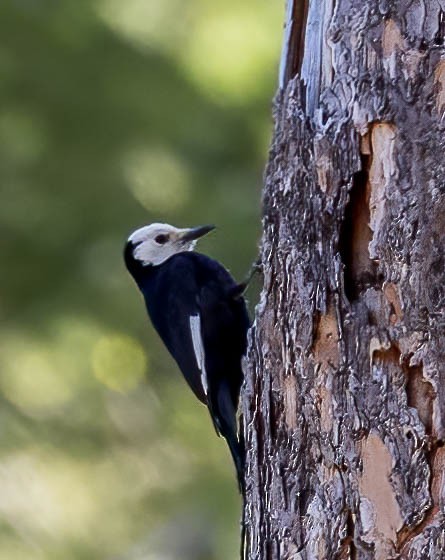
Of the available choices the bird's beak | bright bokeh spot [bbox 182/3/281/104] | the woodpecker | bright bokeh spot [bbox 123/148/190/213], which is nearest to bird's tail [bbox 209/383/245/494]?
the woodpecker

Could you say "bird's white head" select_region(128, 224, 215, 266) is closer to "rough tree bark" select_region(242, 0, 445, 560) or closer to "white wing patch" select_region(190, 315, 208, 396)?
"white wing patch" select_region(190, 315, 208, 396)

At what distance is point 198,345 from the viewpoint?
11.6 feet

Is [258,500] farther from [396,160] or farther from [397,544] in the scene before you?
[396,160]

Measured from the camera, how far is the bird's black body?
3.48 metres

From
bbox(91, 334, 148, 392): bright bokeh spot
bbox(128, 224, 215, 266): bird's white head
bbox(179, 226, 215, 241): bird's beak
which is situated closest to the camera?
bbox(179, 226, 215, 241): bird's beak

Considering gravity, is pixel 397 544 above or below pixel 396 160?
below

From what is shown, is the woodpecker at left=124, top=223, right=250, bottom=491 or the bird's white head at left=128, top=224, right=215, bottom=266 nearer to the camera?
the woodpecker at left=124, top=223, right=250, bottom=491

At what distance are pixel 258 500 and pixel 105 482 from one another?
2.08 metres

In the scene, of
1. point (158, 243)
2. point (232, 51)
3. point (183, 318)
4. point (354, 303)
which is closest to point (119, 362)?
point (158, 243)

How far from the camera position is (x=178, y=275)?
371 centimetres

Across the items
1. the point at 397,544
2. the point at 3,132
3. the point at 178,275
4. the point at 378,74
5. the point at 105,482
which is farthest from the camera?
the point at 3,132

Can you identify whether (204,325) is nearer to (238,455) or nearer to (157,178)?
(238,455)

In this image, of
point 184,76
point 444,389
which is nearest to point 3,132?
point 184,76

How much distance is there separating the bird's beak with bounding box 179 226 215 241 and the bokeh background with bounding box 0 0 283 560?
1.61ft
